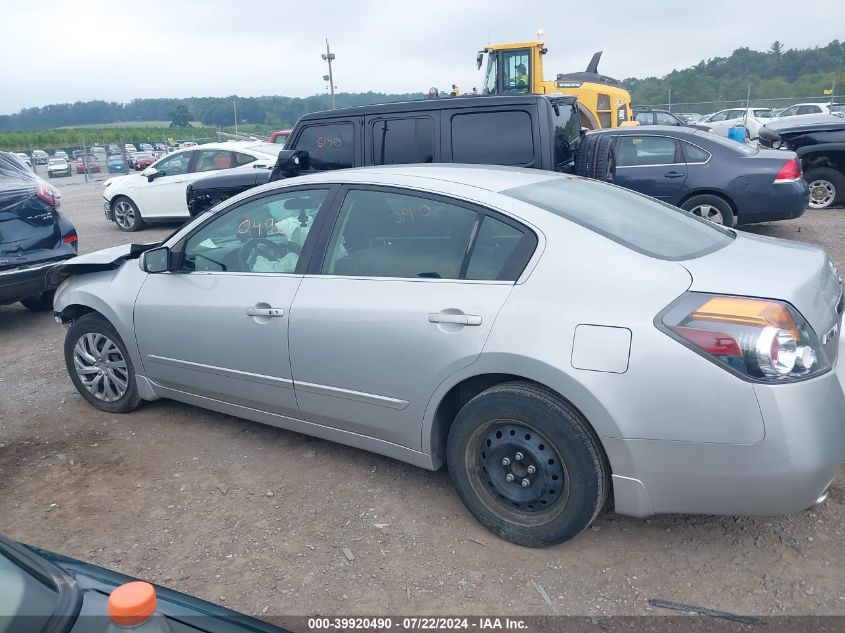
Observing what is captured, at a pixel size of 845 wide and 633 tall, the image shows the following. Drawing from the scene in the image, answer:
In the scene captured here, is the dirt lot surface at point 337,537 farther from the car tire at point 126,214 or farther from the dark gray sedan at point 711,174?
the car tire at point 126,214

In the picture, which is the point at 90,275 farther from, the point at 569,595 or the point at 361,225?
the point at 569,595

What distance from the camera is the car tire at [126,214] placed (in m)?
13.0

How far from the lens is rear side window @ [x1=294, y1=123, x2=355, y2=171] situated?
268 inches

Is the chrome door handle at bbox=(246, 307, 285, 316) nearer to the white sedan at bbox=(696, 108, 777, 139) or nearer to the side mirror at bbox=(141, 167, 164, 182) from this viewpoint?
the side mirror at bbox=(141, 167, 164, 182)

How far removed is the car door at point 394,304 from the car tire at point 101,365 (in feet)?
5.10

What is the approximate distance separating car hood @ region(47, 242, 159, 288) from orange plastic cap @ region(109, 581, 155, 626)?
3580mm

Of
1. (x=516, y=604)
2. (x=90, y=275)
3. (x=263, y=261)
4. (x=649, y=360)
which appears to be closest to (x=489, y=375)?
(x=649, y=360)

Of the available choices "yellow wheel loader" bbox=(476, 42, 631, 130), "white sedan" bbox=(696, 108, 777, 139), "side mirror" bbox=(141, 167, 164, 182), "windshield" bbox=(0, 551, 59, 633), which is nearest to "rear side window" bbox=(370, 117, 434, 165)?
"windshield" bbox=(0, 551, 59, 633)

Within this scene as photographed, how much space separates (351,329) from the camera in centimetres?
338

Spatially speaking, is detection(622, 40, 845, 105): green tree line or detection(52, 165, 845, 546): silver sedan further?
detection(622, 40, 845, 105): green tree line

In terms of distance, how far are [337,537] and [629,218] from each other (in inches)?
79.5

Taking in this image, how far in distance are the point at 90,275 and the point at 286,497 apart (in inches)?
87.1

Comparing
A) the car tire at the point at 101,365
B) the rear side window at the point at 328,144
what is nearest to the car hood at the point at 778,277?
the car tire at the point at 101,365

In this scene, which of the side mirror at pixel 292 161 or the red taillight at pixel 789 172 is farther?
the red taillight at pixel 789 172
